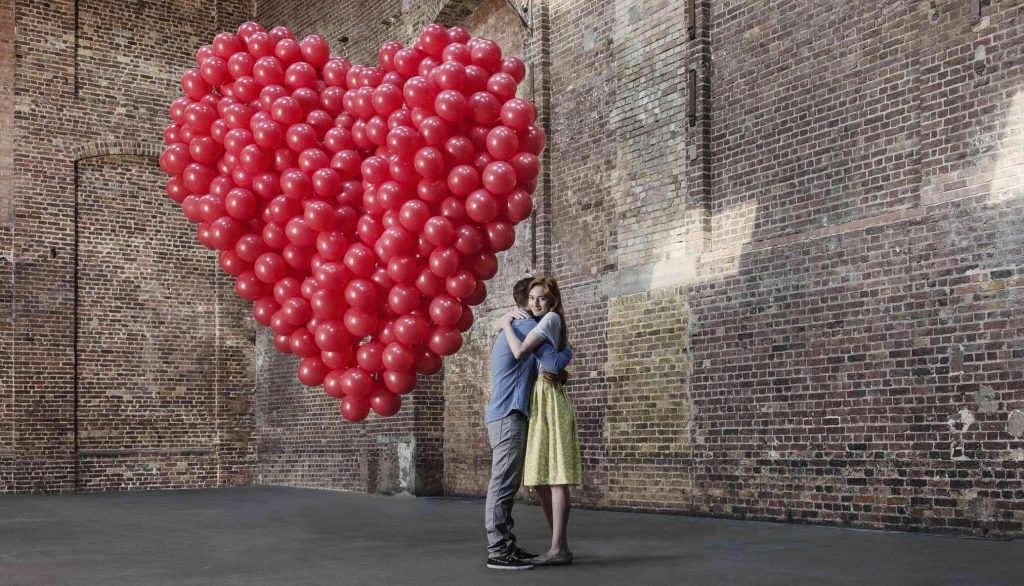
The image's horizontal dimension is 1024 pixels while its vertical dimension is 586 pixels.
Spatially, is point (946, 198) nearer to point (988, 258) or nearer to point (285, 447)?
point (988, 258)

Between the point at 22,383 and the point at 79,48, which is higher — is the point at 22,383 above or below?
below

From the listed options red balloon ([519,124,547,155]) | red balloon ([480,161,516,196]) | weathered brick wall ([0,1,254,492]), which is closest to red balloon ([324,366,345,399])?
red balloon ([480,161,516,196])

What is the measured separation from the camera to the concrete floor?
14.9 ft

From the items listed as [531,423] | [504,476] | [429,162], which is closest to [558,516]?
[504,476]

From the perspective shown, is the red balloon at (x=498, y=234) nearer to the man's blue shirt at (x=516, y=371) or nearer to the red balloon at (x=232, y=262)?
the man's blue shirt at (x=516, y=371)

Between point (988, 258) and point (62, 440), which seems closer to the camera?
point (988, 258)

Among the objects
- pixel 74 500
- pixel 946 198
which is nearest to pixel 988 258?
pixel 946 198

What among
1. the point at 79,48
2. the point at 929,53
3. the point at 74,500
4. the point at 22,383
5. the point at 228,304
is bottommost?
the point at 74,500

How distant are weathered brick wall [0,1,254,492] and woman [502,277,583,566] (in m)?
8.80

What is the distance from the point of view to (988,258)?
5.69 meters

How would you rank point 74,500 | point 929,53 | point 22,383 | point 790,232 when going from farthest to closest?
point 22,383 → point 74,500 → point 790,232 → point 929,53

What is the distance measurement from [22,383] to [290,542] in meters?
6.84

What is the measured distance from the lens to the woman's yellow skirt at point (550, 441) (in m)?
4.73

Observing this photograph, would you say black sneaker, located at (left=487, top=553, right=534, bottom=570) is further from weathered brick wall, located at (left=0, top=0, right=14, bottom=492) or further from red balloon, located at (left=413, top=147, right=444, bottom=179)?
weathered brick wall, located at (left=0, top=0, right=14, bottom=492)
